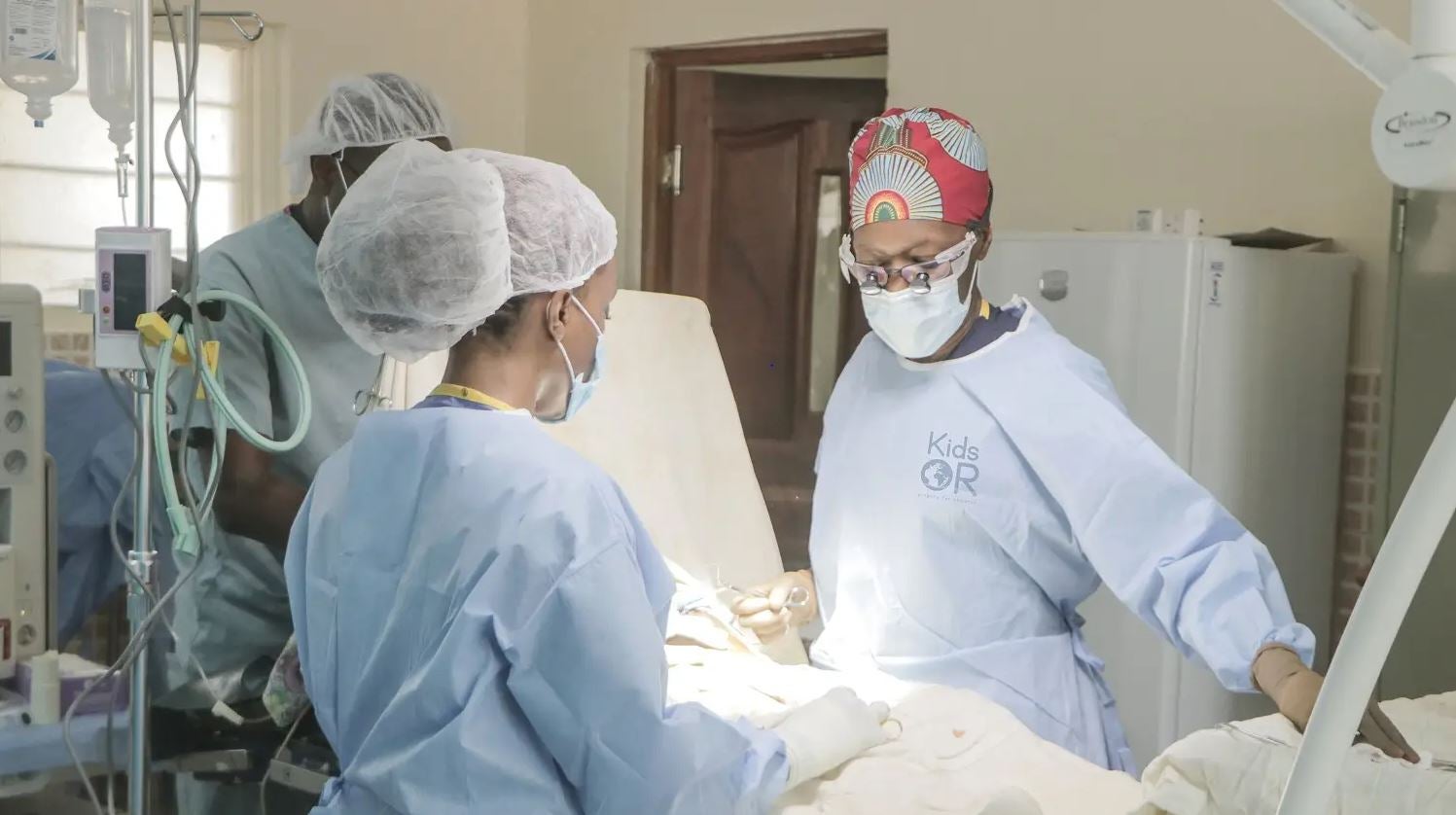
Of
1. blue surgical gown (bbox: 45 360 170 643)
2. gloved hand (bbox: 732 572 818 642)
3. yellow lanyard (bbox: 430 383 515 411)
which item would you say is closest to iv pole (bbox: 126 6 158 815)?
yellow lanyard (bbox: 430 383 515 411)

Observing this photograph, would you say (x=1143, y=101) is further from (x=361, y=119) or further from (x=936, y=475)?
(x=361, y=119)

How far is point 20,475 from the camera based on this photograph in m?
2.07

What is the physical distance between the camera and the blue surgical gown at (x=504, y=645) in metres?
1.25

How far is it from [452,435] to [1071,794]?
741mm

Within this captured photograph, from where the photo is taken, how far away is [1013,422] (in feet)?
5.86

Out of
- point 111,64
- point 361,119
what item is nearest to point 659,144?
point 361,119

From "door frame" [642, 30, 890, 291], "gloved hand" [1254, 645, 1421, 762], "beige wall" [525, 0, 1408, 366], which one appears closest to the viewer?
"gloved hand" [1254, 645, 1421, 762]

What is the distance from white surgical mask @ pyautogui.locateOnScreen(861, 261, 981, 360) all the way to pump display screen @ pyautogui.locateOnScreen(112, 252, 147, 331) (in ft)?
2.99

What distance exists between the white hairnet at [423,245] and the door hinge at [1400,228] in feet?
5.86

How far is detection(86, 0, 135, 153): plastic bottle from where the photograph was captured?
1905mm

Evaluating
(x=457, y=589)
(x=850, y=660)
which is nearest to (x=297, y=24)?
(x=850, y=660)

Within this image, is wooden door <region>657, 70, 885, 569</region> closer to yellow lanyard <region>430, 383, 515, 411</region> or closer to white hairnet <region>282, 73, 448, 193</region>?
white hairnet <region>282, 73, 448, 193</region>

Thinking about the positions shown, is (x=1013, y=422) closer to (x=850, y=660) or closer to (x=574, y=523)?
(x=850, y=660)

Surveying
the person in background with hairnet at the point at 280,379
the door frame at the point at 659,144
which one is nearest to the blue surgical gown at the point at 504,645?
the person in background with hairnet at the point at 280,379
